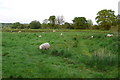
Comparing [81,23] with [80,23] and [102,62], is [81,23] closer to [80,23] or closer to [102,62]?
[80,23]

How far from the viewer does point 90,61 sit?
6.37m

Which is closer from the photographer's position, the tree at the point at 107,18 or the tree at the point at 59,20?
the tree at the point at 107,18

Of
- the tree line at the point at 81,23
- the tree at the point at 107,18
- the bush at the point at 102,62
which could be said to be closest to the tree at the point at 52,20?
the tree line at the point at 81,23

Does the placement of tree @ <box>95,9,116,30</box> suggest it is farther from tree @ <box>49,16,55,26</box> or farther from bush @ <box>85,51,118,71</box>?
bush @ <box>85,51,118,71</box>

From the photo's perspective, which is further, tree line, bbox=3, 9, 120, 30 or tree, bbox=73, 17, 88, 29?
tree, bbox=73, 17, 88, 29

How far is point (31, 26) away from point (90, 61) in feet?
135

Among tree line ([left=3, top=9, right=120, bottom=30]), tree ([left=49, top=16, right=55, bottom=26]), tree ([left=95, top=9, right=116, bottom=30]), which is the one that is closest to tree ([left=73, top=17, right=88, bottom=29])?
tree line ([left=3, top=9, right=120, bottom=30])

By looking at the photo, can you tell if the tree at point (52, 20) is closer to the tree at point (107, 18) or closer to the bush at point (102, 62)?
the tree at point (107, 18)

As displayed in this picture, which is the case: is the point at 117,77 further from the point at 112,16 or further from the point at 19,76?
the point at 112,16

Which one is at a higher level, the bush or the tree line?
the tree line

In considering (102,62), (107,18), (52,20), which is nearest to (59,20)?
(52,20)

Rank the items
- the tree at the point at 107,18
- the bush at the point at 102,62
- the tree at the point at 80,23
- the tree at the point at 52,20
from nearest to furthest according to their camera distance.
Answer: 1. the bush at the point at 102,62
2. the tree at the point at 107,18
3. the tree at the point at 80,23
4. the tree at the point at 52,20

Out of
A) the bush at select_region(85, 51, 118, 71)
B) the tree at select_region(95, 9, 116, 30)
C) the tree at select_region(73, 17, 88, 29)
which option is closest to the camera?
the bush at select_region(85, 51, 118, 71)

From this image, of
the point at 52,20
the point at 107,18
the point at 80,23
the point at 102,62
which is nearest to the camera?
the point at 102,62
